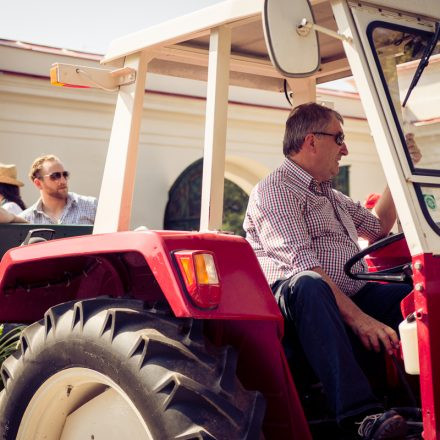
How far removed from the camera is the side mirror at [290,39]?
246 centimetres

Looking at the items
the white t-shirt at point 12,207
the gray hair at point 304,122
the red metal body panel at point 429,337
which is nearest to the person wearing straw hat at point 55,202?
the white t-shirt at point 12,207

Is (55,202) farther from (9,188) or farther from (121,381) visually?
(121,381)

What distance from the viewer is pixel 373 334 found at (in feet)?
9.64

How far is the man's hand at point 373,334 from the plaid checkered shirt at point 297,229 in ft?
0.87

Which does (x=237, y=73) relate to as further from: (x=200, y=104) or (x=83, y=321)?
(x=200, y=104)

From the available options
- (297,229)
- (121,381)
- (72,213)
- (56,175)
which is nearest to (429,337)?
(297,229)

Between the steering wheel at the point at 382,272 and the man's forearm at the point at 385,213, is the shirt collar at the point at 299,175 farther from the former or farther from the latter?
the man's forearm at the point at 385,213

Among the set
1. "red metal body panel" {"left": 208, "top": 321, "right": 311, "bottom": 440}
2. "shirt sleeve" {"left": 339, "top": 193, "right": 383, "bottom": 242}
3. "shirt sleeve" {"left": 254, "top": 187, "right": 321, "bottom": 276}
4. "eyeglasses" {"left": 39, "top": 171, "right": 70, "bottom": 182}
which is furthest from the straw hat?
"red metal body panel" {"left": 208, "top": 321, "right": 311, "bottom": 440}

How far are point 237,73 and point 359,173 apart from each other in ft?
33.8

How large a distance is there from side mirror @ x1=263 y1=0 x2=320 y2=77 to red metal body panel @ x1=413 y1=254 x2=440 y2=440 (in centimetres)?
67

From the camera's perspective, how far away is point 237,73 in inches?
145

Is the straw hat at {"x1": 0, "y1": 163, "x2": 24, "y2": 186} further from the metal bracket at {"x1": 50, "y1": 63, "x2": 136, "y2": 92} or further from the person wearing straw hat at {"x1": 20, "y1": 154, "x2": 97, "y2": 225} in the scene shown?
the metal bracket at {"x1": 50, "y1": 63, "x2": 136, "y2": 92}

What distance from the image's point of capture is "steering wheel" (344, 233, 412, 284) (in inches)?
114

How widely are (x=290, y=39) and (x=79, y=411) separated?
1495 millimetres
